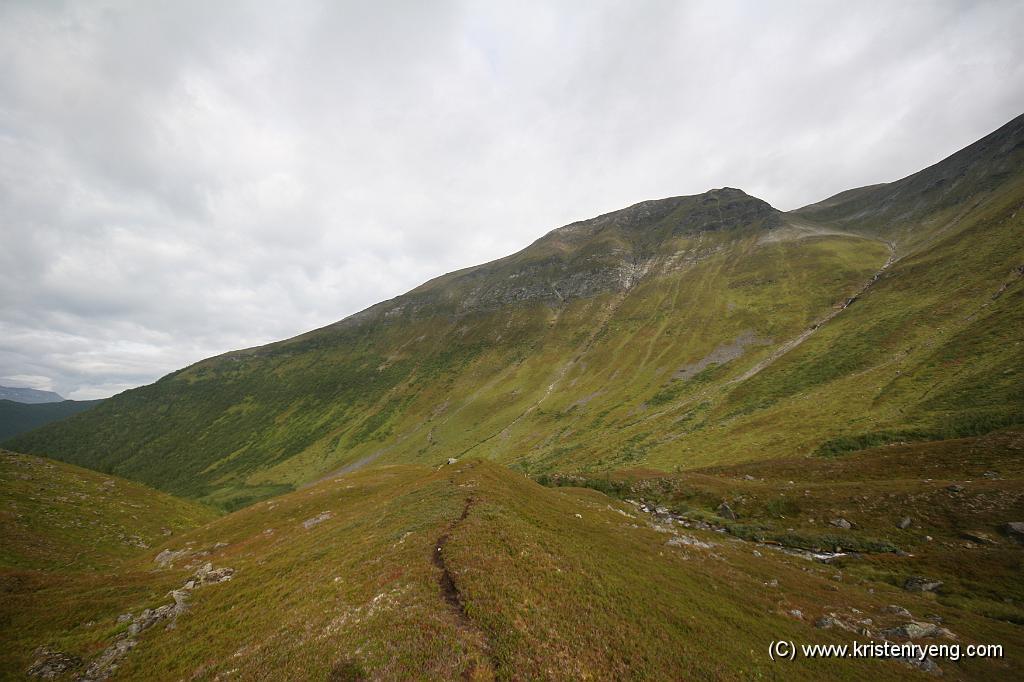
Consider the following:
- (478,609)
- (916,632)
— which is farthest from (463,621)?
(916,632)

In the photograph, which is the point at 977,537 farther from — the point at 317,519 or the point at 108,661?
the point at 317,519

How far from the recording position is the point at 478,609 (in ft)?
53.6

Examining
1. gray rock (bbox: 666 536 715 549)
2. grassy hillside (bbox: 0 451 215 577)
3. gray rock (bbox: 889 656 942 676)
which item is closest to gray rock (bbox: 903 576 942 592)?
gray rock (bbox: 889 656 942 676)

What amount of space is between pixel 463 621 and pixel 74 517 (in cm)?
6597

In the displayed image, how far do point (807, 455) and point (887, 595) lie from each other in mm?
32946

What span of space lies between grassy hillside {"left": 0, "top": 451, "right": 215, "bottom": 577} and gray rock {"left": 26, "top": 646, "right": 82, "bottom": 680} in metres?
27.2

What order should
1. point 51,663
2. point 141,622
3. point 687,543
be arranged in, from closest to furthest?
1. point 51,663
2. point 141,622
3. point 687,543

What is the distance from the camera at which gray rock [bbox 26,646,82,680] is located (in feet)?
52.2

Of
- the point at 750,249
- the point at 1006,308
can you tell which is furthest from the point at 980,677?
the point at 750,249

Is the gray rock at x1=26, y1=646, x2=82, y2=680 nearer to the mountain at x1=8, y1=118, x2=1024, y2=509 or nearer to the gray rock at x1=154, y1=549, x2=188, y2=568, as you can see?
the gray rock at x1=154, y1=549, x2=188, y2=568

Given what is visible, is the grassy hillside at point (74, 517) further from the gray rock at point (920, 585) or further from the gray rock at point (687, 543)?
the gray rock at point (920, 585)

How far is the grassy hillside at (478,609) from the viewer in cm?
1465

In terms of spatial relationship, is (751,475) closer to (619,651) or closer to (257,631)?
(619,651)

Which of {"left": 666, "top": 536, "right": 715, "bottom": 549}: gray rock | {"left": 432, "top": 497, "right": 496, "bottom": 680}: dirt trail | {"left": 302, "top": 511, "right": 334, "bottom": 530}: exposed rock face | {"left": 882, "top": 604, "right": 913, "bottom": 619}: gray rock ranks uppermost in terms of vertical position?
{"left": 432, "top": 497, "right": 496, "bottom": 680}: dirt trail
